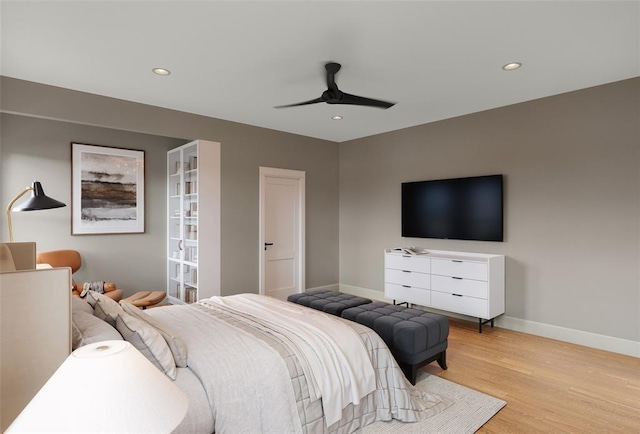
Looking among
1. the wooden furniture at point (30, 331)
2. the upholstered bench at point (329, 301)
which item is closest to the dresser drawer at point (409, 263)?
the upholstered bench at point (329, 301)

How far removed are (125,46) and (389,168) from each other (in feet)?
12.8

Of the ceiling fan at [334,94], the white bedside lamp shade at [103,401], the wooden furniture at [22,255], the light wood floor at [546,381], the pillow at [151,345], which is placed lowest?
the light wood floor at [546,381]

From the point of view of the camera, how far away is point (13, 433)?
2.42ft

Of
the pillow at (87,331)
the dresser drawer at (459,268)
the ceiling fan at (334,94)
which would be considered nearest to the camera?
the pillow at (87,331)

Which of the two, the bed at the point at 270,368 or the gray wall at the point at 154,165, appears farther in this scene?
the gray wall at the point at 154,165

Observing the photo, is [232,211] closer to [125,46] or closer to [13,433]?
[125,46]

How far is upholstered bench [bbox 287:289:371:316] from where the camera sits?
11.6ft

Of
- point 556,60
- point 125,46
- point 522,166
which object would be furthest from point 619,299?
point 125,46

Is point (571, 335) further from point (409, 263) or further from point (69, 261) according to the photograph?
point (69, 261)

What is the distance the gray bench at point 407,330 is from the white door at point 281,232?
2112mm

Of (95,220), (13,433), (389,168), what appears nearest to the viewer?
(13,433)

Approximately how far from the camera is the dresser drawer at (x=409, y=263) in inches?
181

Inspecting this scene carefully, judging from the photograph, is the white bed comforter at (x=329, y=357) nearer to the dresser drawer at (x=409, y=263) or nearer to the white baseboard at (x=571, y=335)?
the dresser drawer at (x=409, y=263)

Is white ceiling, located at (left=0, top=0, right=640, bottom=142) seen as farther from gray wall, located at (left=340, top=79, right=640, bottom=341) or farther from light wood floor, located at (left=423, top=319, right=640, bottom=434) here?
light wood floor, located at (left=423, top=319, right=640, bottom=434)
